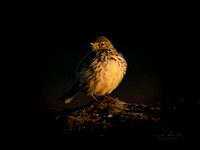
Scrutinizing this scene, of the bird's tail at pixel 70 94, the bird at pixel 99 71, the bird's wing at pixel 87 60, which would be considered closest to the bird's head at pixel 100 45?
the bird at pixel 99 71

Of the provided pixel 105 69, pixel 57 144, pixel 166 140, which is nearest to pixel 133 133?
pixel 166 140

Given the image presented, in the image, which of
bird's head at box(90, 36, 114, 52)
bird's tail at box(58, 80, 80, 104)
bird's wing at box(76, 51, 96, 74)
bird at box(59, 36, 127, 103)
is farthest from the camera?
bird's tail at box(58, 80, 80, 104)

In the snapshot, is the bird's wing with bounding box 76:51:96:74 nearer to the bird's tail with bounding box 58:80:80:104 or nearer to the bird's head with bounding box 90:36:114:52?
the bird's head with bounding box 90:36:114:52

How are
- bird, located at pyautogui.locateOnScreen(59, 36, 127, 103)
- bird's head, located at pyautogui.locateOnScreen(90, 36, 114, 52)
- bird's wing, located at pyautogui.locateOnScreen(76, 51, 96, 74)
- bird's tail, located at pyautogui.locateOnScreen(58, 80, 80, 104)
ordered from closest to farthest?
bird, located at pyautogui.locateOnScreen(59, 36, 127, 103)
bird's wing, located at pyautogui.locateOnScreen(76, 51, 96, 74)
bird's head, located at pyautogui.locateOnScreen(90, 36, 114, 52)
bird's tail, located at pyautogui.locateOnScreen(58, 80, 80, 104)

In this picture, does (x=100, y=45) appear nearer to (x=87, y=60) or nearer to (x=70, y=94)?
(x=87, y=60)

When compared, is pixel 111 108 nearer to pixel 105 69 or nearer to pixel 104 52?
pixel 105 69

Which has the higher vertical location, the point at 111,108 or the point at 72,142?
the point at 111,108

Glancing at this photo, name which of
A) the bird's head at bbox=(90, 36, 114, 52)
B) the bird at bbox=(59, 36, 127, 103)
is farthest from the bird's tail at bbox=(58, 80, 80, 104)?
the bird's head at bbox=(90, 36, 114, 52)
